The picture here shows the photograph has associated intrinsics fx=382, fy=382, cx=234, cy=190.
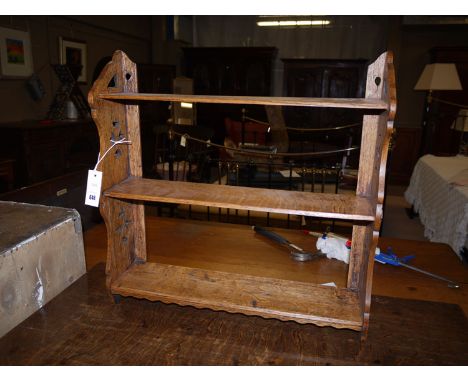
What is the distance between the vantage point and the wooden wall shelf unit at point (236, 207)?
1.08 m

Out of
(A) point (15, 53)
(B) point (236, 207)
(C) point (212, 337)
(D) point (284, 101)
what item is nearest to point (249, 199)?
(B) point (236, 207)

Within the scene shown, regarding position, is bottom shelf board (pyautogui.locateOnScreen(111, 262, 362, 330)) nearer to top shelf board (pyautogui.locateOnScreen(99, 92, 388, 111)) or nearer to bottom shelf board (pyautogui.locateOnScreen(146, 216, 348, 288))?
bottom shelf board (pyautogui.locateOnScreen(146, 216, 348, 288))

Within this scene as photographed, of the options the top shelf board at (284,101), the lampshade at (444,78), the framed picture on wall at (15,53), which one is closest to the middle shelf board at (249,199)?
the top shelf board at (284,101)

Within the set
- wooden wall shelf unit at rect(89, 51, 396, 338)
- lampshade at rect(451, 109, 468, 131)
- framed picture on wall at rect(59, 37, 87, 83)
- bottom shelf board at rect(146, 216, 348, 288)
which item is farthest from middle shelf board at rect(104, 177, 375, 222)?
framed picture on wall at rect(59, 37, 87, 83)

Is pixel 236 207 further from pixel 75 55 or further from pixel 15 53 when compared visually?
pixel 75 55

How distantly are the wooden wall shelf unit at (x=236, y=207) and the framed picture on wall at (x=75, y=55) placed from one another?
3.92m

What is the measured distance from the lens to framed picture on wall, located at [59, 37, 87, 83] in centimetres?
461

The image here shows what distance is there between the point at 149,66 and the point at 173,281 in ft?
16.8

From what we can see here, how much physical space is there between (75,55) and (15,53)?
985 millimetres

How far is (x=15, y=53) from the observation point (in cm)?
394

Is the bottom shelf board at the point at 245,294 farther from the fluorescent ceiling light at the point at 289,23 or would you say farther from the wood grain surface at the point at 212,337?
the fluorescent ceiling light at the point at 289,23

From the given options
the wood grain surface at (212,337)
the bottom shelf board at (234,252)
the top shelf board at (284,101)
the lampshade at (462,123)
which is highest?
the top shelf board at (284,101)

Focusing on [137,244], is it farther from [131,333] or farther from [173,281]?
[131,333]
